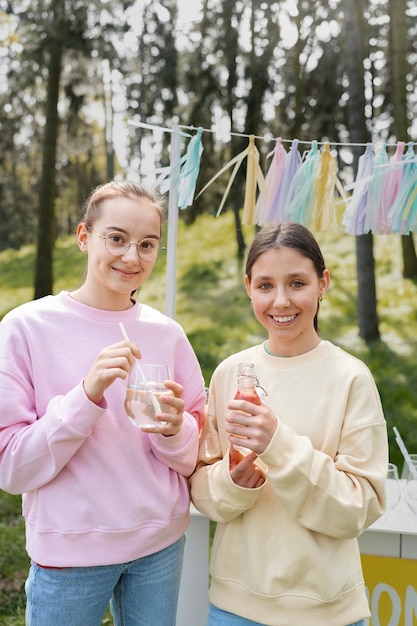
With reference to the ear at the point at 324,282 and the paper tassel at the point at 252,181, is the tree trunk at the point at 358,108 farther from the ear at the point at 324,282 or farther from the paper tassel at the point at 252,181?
the ear at the point at 324,282

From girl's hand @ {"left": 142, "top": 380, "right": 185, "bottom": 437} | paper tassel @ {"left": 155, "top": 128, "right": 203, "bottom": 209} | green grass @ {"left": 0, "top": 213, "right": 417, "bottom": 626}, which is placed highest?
paper tassel @ {"left": 155, "top": 128, "right": 203, "bottom": 209}

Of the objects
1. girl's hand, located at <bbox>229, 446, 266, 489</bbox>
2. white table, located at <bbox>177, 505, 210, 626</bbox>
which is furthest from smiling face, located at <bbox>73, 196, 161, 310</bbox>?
white table, located at <bbox>177, 505, 210, 626</bbox>

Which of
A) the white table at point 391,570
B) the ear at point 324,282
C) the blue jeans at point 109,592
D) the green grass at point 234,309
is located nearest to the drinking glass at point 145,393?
the blue jeans at point 109,592

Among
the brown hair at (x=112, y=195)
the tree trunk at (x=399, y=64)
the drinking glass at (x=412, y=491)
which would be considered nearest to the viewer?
the brown hair at (x=112, y=195)

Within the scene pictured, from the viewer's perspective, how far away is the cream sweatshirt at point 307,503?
1.49 meters

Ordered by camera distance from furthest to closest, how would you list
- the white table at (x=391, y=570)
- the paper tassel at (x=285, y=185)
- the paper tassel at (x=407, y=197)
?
the paper tassel at (x=285, y=185)
the paper tassel at (x=407, y=197)
the white table at (x=391, y=570)

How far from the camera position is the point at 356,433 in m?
1.55

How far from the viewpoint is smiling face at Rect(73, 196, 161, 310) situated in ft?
5.38

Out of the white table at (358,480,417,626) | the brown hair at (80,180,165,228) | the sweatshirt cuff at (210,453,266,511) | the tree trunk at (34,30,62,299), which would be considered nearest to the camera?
the sweatshirt cuff at (210,453,266,511)

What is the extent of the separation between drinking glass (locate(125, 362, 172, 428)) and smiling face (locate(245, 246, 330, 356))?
331 mm

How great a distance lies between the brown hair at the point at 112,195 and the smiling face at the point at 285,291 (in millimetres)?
345

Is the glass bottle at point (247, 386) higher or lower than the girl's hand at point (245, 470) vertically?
higher

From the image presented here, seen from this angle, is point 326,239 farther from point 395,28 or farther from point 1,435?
point 1,435

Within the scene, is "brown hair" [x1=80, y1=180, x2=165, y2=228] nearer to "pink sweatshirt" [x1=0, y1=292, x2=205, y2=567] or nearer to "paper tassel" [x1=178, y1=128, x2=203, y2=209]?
"pink sweatshirt" [x1=0, y1=292, x2=205, y2=567]
